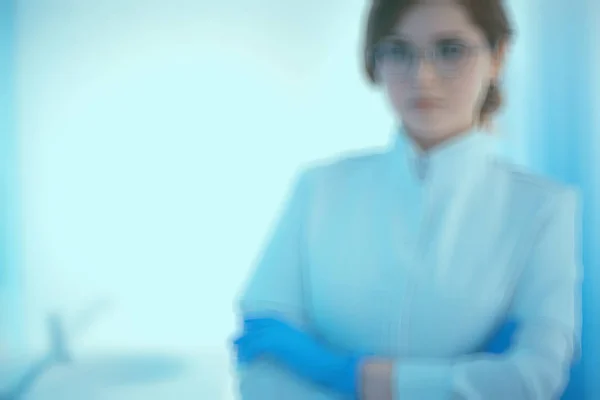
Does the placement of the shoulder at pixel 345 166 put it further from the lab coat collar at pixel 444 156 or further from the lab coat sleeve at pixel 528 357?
the lab coat sleeve at pixel 528 357

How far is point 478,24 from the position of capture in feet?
3.37

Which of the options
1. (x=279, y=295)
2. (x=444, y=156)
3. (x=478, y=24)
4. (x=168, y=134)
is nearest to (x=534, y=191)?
(x=444, y=156)

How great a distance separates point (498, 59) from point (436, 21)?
0.11 metres

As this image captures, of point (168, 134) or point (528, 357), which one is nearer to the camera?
point (528, 357)

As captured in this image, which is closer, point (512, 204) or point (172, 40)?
point (512, 204)

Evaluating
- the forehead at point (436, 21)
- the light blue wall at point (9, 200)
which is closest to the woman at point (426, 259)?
the forehead at point (436, 21)

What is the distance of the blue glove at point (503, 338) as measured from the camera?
0.97m

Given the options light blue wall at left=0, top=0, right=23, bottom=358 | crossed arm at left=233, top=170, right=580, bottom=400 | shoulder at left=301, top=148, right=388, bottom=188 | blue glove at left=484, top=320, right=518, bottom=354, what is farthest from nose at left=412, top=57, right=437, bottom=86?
light blue wall at left=0, top=0, right=23, bottom=358

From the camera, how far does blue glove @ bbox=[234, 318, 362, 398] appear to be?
0.97 m

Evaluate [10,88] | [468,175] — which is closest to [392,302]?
[468,175]

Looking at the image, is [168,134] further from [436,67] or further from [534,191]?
[534,191]

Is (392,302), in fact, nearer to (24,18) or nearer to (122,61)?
(122,61)

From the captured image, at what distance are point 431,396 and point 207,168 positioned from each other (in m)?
0.45

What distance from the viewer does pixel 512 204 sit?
1021 mm
